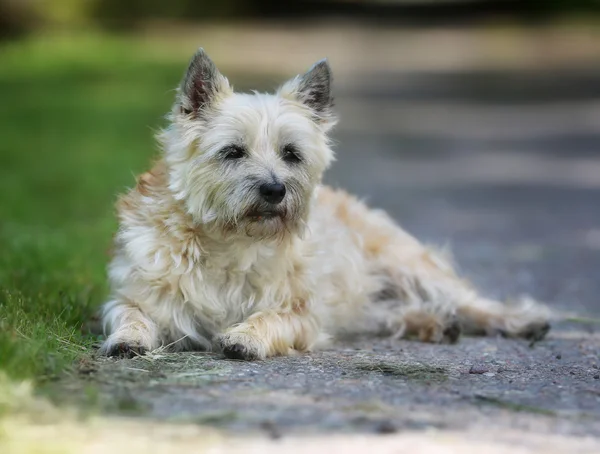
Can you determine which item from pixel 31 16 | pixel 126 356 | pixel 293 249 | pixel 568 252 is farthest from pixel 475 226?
pixel 31 16

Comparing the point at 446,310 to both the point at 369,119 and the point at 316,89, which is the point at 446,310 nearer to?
the point at 316,89

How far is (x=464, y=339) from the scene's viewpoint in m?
7.95

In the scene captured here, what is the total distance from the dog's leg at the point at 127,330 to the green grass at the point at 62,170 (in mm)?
164

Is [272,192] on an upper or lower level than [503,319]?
upper

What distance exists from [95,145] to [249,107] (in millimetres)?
11866

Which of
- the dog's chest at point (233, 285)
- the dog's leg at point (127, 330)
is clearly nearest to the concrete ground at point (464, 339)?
the dog's leg at point (127, 330)

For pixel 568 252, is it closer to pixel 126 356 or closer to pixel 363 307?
pixel 363 307

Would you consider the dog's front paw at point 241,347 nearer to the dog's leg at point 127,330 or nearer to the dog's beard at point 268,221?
the dog's leg at point 127,330

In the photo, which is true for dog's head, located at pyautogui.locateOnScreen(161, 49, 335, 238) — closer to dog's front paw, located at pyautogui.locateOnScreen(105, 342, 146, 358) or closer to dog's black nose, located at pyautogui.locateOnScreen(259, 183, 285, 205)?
dog's black nose, located at pyautogui.locateOnScreen(259, 183, 285, 205)

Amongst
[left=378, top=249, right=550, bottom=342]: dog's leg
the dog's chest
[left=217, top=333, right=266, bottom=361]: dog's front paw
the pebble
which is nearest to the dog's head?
the dog's chest

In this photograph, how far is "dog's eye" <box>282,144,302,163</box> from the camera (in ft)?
22.0

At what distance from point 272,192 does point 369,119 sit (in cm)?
1729

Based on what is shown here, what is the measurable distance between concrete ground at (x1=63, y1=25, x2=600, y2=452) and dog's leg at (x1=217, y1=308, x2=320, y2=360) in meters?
0.10

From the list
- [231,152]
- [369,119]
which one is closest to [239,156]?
[231,152]
